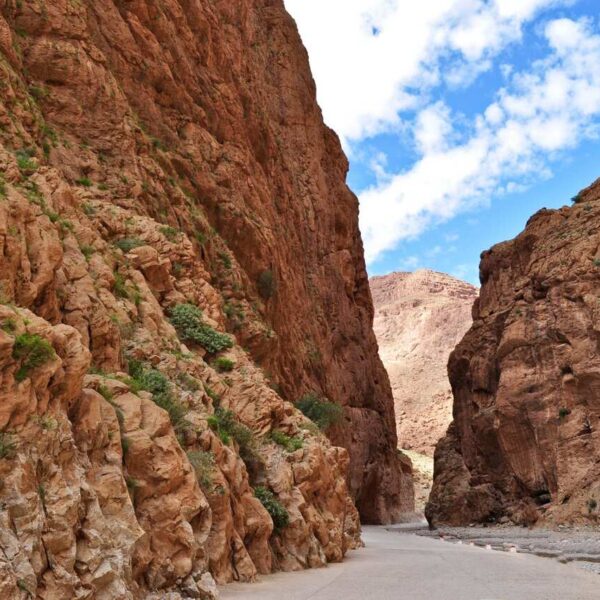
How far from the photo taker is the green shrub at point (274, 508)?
17.0 metres

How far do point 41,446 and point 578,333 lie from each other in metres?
36.9

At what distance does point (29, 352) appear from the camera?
29.0ft

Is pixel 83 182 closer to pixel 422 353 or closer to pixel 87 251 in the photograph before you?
pixel 87 251

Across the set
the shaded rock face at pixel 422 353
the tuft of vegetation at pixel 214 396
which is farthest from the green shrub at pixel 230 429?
the shaded rock face at pixel 422 353

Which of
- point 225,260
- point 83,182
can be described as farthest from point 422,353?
point 83,182

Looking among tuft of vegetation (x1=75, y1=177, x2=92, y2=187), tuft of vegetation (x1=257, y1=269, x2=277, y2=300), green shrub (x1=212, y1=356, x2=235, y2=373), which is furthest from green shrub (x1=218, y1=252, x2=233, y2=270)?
green shrub (x1=212, y1=356, x2=235, y2=373)

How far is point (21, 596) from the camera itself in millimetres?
6965

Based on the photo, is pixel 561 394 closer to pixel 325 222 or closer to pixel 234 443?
pixel 325 222

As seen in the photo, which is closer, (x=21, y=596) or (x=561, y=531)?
(x=21, y=596)

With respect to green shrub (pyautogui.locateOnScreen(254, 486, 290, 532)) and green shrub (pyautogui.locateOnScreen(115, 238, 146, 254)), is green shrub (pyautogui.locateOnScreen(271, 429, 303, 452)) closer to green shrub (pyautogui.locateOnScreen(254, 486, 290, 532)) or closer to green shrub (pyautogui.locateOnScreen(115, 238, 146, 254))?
green shrub (pyautogui.locateOnScreen(254, 486, 290, 532))

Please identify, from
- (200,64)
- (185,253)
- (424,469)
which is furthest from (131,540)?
(424,469)

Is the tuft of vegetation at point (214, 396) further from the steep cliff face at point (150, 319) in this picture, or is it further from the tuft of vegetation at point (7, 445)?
the tuft of vegetation at point (7, 445)

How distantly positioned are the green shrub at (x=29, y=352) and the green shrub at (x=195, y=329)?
9953mm

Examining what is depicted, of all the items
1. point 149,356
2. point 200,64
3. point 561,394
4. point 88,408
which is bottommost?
point 88,408
